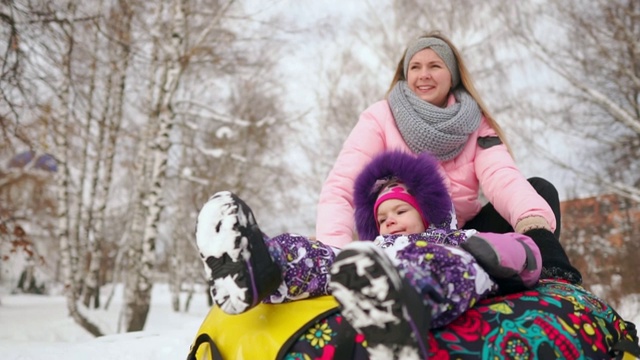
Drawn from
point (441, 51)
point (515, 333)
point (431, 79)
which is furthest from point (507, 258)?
point (441, 51)

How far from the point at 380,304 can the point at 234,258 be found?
16.2 inches

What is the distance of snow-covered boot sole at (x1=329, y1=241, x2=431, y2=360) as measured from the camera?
112 centimetres

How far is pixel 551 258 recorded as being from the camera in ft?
6.41

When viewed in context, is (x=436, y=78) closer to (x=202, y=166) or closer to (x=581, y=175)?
(x=581, y=175)

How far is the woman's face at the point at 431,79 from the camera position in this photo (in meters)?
2.71

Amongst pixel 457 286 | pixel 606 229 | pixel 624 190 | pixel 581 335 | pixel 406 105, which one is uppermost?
pixel 406 105

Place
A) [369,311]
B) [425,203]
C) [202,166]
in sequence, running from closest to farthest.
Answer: [369,311], [425,203], [202,166]

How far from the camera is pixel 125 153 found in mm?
13906

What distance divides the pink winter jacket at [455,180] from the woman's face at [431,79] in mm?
188

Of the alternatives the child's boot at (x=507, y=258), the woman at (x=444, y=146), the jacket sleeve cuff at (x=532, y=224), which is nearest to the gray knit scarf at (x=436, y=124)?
the woman at (x=444, y=146)

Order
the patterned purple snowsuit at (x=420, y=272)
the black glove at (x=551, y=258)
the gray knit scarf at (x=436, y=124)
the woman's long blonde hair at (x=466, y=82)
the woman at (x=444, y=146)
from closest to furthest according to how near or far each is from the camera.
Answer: the patterned purple snowsuit at (x=420, y=272)
the black glove at (x=551, y=258)
the woman at (x=444, y=146)
the gray knit scarf at (x=436, y=124)
the woman's long blonde hair at (x=466, y=82)

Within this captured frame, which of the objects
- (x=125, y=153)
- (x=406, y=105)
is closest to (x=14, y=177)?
(x=125, y=153)

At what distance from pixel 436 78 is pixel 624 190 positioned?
26.6 feet

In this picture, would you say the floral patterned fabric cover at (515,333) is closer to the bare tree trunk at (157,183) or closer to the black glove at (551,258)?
the black glove at (551,258)
